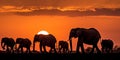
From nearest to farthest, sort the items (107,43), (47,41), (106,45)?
(47,41)
(106,45)
(107,43)

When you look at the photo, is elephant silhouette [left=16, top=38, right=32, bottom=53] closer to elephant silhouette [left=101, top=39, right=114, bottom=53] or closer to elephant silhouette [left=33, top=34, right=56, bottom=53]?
elephant silhouette [left=33, top=34, right=56, bottom=53]

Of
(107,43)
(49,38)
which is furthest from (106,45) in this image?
(49,38)

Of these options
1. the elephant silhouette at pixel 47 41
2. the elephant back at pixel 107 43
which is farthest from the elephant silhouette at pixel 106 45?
the elephant silhouette at pixel 47 41

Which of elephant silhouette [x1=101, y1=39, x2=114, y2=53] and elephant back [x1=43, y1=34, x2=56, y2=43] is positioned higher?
elephant back [x1=43, y1=34, x2=56, y2=43]

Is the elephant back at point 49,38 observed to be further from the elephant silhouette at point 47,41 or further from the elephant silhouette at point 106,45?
the elephant silhouette at point 106,45

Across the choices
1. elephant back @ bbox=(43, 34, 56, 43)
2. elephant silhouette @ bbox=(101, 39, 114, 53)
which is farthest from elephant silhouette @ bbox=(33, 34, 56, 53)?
elephant silhouette @ bbox=(101, 39, 114, 53)

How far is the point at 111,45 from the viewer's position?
64938mm

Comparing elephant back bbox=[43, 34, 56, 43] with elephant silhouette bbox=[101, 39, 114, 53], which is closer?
elephant back bbox=[43, 34, 56, 43]

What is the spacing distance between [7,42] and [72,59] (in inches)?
1420

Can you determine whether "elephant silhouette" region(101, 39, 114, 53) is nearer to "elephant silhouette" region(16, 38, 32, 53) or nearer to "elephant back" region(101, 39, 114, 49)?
"elephant back" region(101, 39, 114, 49)

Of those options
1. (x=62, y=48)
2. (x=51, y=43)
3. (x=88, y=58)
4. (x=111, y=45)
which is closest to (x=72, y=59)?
(x=88, y=58)

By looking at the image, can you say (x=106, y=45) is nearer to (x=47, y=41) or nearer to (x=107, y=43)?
(x=107, y=43)

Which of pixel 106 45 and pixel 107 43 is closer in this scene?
pixel 106 45

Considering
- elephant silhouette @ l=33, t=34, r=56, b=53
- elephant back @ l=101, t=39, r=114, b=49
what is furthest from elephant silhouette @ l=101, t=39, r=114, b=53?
elephant silhouette @ l=33, t=34, r=56, b=53
